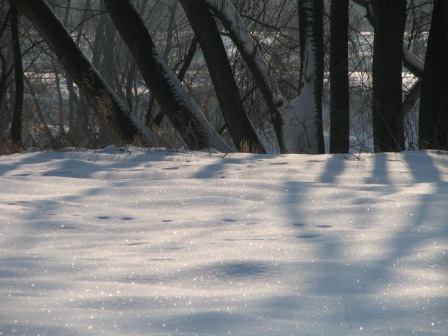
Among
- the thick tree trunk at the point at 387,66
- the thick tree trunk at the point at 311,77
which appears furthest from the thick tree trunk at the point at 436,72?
the thick tree trunk at the point at 311,77

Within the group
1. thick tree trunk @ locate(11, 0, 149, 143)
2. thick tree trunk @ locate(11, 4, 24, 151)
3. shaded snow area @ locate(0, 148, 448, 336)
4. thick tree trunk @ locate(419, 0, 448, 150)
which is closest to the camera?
shaded snow area @ locate(0, 148, 448, 336)

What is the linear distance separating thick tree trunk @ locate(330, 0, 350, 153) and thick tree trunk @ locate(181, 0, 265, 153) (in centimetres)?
111

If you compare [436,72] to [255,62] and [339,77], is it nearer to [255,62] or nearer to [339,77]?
[339,77]

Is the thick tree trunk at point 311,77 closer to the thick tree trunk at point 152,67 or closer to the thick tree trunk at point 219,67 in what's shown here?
the thick tree trunk at point 219,67

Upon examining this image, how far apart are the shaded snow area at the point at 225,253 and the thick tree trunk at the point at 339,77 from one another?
14.0 ft

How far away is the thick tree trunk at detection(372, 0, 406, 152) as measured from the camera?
28.4 feet

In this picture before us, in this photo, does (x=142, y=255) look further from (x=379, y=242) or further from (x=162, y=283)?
(x=379, y=242)

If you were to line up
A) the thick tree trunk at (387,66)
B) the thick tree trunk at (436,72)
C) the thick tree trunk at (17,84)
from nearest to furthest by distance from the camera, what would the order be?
the thick tree trunk at (436,72) < the thick tree trunk at (387,66) < the thick tree trunk at (17,84)

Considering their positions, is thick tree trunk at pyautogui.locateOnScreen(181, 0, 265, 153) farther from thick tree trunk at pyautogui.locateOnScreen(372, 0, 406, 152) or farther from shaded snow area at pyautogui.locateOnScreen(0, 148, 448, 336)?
shaded snow area at pyautogui.locateOnScreen(0, 148, 448, 336)


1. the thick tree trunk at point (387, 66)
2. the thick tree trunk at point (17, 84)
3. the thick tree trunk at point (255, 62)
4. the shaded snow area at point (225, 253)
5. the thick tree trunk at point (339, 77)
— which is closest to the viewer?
the shaded snow area at point (225, 253)

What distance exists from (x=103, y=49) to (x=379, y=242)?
95.1 ft

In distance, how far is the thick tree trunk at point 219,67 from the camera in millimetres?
8977

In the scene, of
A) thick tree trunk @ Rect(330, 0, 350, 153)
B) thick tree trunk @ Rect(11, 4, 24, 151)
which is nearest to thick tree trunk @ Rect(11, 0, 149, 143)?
thick tree trunk @ Rect(330, 0, 350, 153)

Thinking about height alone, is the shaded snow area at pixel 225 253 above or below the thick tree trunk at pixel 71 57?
below
